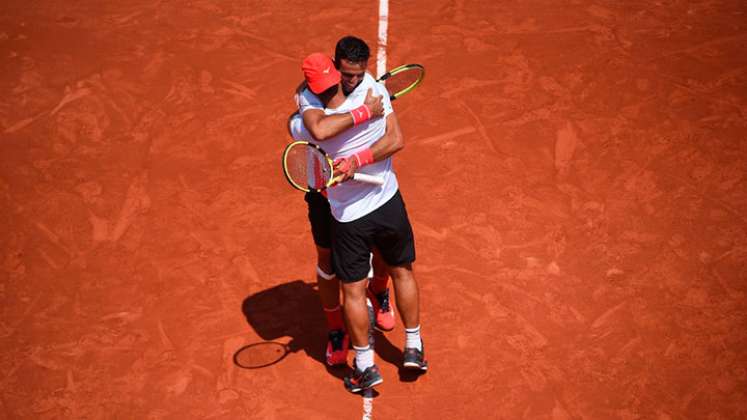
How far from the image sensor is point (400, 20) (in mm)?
10258

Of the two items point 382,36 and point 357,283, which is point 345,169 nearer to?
point 357,283

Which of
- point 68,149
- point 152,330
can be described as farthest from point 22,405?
point 68,149

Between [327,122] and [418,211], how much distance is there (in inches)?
104

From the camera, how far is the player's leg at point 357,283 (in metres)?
5.47

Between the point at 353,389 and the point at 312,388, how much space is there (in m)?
0.32

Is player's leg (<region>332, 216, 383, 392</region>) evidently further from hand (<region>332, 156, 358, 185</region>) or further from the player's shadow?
the player's shadow

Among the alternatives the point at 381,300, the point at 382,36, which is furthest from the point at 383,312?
the point at 382,36

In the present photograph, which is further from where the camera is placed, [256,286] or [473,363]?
[256,286]

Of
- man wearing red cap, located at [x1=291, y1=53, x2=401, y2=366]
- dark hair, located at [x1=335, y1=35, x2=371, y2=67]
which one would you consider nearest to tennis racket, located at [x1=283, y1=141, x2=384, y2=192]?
man wearing red cap, located at [x1=291, y1=53, x2=401, y2=366]

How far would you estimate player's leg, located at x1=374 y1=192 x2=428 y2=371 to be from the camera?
5.49 meters

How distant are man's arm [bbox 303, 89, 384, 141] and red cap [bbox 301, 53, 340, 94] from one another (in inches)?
5.8

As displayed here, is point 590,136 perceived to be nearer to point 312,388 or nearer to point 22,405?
point 312,388

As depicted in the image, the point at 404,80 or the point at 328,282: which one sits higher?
the point at 404,80

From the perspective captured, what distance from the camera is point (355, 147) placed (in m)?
5.29
